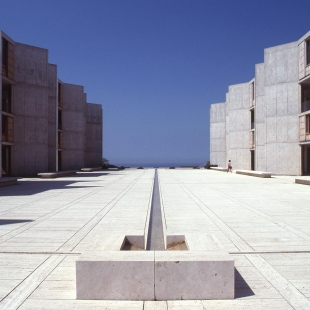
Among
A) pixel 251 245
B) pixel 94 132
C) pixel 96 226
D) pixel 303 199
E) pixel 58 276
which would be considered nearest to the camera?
pixel 58 276

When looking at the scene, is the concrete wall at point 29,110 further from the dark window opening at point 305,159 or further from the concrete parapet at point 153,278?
the concrete parapet at point 153,278

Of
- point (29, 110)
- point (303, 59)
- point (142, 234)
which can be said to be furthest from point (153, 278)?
point (303, 59)

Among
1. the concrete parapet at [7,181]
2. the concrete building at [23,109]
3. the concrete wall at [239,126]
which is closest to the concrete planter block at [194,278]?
the concrete parapet at [7,181]

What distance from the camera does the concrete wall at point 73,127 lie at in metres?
42.5

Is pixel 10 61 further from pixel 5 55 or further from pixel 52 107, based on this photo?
pixel 52 107

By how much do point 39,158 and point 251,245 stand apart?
2661 centimetres

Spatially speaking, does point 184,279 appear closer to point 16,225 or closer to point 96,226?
point 96,226

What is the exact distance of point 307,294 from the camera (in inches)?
163

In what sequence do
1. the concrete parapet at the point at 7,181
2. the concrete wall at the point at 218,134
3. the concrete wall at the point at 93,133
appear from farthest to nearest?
the concrete wall at the point at 93,133, the concrete wall at the point at 218,134, the concrete parapet at the point at 7,181

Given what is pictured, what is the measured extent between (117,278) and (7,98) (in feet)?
95.1

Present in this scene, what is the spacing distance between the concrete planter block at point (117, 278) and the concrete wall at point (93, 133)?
50.2 metres

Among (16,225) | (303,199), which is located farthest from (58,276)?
(303,199)

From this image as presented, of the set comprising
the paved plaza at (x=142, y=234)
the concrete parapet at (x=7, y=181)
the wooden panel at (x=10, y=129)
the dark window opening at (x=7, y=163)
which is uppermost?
the wooden panel at (x=10, y=129)

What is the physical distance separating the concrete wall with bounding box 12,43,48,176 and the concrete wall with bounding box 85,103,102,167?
2313 cm
